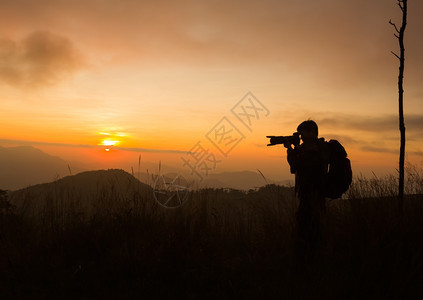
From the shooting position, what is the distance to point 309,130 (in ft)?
12.8

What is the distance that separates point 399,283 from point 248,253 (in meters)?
1.77

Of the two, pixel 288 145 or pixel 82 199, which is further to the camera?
pixel 82 199

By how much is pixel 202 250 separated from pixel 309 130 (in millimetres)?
2161

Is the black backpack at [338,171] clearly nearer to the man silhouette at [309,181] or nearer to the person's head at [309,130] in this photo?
the man silhouette at [309,181]

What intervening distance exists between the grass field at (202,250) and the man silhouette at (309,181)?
0.23 meters

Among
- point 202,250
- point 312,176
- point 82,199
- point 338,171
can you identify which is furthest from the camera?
point 82,199

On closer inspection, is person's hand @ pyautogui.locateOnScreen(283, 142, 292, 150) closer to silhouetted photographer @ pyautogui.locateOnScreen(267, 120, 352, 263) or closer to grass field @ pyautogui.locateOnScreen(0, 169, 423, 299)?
silhouetted photographer @ pyautogui.locateOnScreen(267, 120, 352, 263)

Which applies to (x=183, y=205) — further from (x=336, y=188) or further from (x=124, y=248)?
(x=336, y=188)

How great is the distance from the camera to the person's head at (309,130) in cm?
390

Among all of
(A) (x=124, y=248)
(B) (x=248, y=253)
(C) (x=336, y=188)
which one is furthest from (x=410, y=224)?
(A) (x=124, y=248)

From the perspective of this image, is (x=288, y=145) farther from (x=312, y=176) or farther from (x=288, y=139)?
(x=312, y=176)

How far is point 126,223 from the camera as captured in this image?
4.91m

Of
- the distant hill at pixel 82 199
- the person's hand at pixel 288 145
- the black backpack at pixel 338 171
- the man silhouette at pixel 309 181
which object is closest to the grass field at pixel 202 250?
the distant hill at pixel 82 199

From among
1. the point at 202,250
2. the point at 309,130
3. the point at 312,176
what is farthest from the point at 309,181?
the point at 202,250
